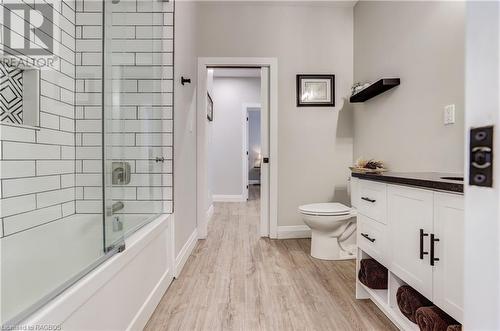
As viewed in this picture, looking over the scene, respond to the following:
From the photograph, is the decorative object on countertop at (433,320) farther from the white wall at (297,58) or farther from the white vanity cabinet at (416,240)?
the white wall at (297,58)

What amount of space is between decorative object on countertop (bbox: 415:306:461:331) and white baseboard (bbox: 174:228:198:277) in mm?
1509

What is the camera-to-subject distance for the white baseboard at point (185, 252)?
202 centimetres

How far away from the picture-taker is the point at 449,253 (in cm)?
99

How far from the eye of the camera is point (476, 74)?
0.37m

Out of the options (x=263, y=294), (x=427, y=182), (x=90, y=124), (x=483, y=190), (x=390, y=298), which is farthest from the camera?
(x=90, y=124)

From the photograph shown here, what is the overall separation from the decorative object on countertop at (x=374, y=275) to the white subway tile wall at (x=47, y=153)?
6.59 ft

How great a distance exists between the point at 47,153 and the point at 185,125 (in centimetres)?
103

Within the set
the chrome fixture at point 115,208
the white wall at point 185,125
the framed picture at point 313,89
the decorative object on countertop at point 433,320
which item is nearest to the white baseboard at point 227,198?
the white wall at point 185,125

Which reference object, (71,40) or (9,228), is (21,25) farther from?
(9,228)

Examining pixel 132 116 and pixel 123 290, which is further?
pixel 132 116

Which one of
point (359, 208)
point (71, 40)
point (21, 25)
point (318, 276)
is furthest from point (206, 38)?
point (318, 276)

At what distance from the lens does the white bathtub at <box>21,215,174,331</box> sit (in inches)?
32.7

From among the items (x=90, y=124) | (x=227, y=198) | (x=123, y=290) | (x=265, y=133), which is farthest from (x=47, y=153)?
(x=227, y=198)

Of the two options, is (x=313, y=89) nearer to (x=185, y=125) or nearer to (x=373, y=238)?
(x=185, y=125)
